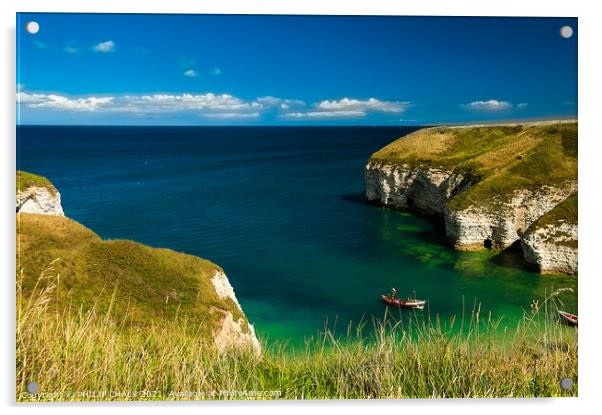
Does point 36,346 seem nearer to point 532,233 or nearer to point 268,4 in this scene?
point 268,4

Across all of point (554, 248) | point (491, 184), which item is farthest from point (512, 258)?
point (491, 184)

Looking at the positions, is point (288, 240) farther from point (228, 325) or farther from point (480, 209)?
point (228, 325)

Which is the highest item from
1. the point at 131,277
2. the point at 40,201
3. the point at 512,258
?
the point at 40,201

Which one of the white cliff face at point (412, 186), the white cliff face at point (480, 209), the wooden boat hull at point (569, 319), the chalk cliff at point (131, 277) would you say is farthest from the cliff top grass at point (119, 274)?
the white cliff face at point (412, 186)

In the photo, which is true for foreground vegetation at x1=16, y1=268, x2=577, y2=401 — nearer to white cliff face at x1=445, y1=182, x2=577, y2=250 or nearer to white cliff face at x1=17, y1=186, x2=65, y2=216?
white cliff face at x1=17, y1=186, x2=65, y2=216
